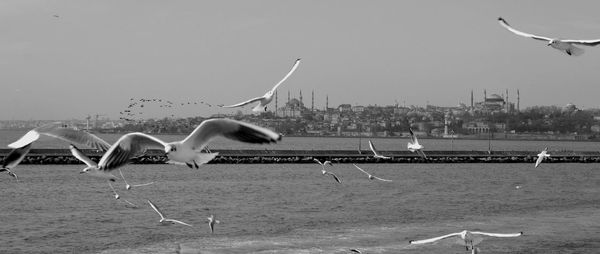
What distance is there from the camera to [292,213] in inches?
1067

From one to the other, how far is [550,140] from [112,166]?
600 feet

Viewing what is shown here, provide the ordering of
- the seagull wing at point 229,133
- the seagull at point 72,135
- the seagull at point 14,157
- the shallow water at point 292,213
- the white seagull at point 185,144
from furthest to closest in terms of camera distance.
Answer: the shallow water at point 292,213 < the seagull at point 72,135 < the seagull at point 14,157 < the white seagull at point 185,144 < the seagull wing at point 229,133

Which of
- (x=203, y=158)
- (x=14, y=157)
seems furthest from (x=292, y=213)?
(x=203, y=158)

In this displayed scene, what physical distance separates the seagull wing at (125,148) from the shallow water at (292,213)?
37.1 feet

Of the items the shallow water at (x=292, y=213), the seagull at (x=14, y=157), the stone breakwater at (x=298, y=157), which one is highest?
the seagull at (x=14, y=157)

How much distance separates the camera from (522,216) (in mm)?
27484

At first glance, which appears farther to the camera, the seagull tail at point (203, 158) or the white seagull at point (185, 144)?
the seagull tail at point (203, 158)

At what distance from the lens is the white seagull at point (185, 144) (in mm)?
5851

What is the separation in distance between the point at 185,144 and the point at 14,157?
5.32 ft

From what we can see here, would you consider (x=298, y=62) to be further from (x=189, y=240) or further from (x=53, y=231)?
(x=53, y=231)

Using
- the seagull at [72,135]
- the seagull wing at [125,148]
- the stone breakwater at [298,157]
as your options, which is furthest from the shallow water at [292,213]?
the seagull wing at [125,148]

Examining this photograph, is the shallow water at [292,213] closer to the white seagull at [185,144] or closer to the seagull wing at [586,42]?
the seagull wing at [586,42]

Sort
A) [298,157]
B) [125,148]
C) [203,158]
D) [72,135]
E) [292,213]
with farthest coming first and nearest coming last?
[298,157] → [292,213] → [72,135] → [125,148] → [203,158]

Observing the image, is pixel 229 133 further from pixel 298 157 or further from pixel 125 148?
pixel 298 157
